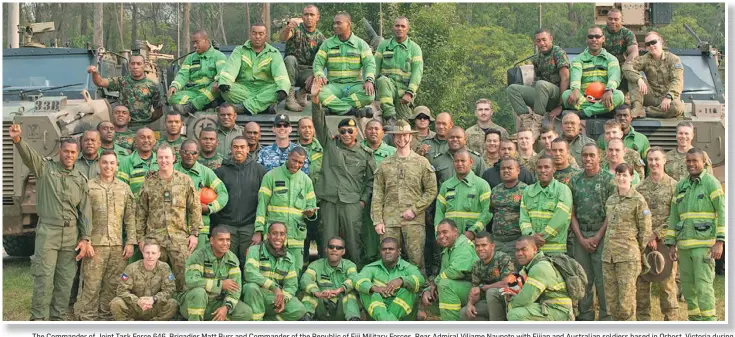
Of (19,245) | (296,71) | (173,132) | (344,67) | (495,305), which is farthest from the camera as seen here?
(19,245)

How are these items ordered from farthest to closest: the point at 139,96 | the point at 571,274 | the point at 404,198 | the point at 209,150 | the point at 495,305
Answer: the point at 139,96 < the point at 209,150 < the point at 404,198 < the point at 495,305 < the point at 571,274

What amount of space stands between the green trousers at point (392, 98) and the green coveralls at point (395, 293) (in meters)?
2.65

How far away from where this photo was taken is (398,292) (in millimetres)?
10672

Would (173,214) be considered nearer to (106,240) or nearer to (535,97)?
(106,240)

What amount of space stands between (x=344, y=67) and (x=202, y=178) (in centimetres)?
239

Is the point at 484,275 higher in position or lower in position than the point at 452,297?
higher

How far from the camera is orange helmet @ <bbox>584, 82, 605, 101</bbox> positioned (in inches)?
525

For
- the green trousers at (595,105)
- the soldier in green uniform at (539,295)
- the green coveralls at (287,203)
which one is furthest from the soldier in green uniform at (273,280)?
the green trousers at (595,105)

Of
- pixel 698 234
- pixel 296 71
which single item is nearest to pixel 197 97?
pixel 296 71

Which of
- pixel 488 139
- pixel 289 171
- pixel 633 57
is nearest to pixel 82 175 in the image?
pixel 289 171

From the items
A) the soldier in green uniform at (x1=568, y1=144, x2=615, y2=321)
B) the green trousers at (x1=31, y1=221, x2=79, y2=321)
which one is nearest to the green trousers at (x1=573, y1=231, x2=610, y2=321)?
the soldier in green uniform at (x1=568, y1=144, x2=615, y2=321)

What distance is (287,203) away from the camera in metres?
11.1

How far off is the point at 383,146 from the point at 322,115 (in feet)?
2.10

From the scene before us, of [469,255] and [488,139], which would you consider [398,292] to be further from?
[488,139]
